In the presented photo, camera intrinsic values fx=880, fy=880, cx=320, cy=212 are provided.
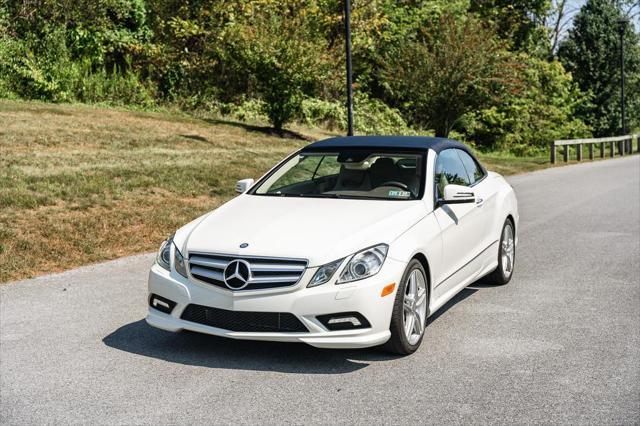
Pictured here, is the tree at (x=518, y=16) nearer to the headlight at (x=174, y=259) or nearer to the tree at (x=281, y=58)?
the tree at (x=281, y=58)

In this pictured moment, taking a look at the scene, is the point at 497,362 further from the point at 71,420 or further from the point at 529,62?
the point at 529,62

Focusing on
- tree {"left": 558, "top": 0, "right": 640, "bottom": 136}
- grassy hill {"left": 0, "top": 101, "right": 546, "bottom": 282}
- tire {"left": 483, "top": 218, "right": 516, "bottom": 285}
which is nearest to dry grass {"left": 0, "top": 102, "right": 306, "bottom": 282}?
grassy hill {"left": 0, "top": 101, "right": 546, "bottom": 282}

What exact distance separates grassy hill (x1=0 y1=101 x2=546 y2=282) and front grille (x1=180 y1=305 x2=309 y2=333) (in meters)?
4.29

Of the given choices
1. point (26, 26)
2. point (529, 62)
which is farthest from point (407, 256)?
point (529, 62)

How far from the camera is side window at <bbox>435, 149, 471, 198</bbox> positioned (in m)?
7.37

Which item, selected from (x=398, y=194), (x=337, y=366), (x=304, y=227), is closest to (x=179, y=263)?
(x=304, y=227)

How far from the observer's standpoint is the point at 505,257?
8.78 m

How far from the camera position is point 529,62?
43719mm

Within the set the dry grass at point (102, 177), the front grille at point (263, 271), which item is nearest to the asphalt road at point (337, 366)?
the front grille at point (263, 271)

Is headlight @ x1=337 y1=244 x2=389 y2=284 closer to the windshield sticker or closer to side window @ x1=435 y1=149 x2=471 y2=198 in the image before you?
the windshield sticker

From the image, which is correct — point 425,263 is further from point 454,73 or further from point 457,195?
point 454,73

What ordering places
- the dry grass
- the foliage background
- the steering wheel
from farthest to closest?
the foliage background, the dry grass, the steering wheel

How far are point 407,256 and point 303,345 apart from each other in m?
Answer: 1.06

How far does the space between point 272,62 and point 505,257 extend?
16.7 m
